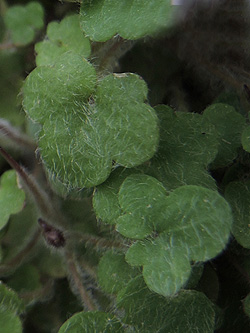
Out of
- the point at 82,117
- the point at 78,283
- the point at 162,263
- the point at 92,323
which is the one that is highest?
the point at 82,117

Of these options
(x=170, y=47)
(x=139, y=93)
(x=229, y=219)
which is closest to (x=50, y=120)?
(x=139, y=93)

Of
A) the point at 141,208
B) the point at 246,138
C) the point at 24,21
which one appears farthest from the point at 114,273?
the point at 24,21

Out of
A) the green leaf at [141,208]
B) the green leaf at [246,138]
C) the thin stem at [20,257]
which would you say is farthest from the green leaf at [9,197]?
the green leaf at [246,138]

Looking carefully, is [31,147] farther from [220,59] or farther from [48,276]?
[220,59]

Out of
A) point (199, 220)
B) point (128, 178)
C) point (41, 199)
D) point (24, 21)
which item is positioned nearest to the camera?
point (199, 220)

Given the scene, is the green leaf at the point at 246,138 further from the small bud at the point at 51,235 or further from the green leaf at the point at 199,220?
the small bud at the point at 51,235

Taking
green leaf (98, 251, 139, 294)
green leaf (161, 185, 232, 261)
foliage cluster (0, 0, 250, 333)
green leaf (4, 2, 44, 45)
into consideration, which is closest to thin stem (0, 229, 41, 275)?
foliage cluster (0, 0, 250, 333)

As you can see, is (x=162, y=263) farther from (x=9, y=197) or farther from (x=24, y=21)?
(x=24, y=21)
